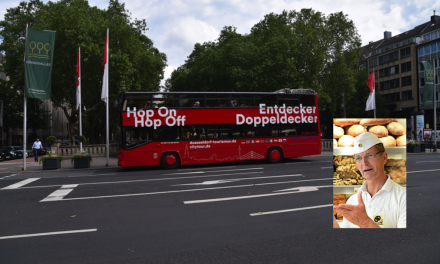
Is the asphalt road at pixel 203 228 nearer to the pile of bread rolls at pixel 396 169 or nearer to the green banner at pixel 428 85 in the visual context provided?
the pile of bread rolls at pixel 396 169

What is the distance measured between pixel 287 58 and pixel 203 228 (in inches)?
1090

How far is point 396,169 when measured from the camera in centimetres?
213

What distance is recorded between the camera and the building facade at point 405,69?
197 ft

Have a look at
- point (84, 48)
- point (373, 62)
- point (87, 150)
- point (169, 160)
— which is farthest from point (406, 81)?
point (169, 160)

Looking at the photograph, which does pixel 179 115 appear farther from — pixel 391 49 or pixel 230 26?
pixel 391 49

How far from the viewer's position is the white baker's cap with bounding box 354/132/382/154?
2.12 meters

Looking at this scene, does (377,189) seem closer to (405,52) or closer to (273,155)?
(273,155)

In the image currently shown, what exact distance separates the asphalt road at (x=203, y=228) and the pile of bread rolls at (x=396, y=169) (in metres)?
2.71

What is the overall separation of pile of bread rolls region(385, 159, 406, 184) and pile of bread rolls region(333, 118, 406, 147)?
106mm

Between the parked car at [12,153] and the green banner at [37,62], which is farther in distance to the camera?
the parked car at [12,153]

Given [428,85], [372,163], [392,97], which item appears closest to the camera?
[372,163]

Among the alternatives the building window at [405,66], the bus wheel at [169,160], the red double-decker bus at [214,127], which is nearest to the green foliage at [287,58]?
the red double-decker bus at [214,127]

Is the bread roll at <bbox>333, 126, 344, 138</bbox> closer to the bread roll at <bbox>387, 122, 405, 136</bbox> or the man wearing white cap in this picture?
the man wearing white cap

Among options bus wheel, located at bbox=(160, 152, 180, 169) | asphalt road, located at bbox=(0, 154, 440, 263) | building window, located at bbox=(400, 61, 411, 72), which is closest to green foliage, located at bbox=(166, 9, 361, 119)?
bus wheel, located at bbox=(160, 152, 180, 169)
